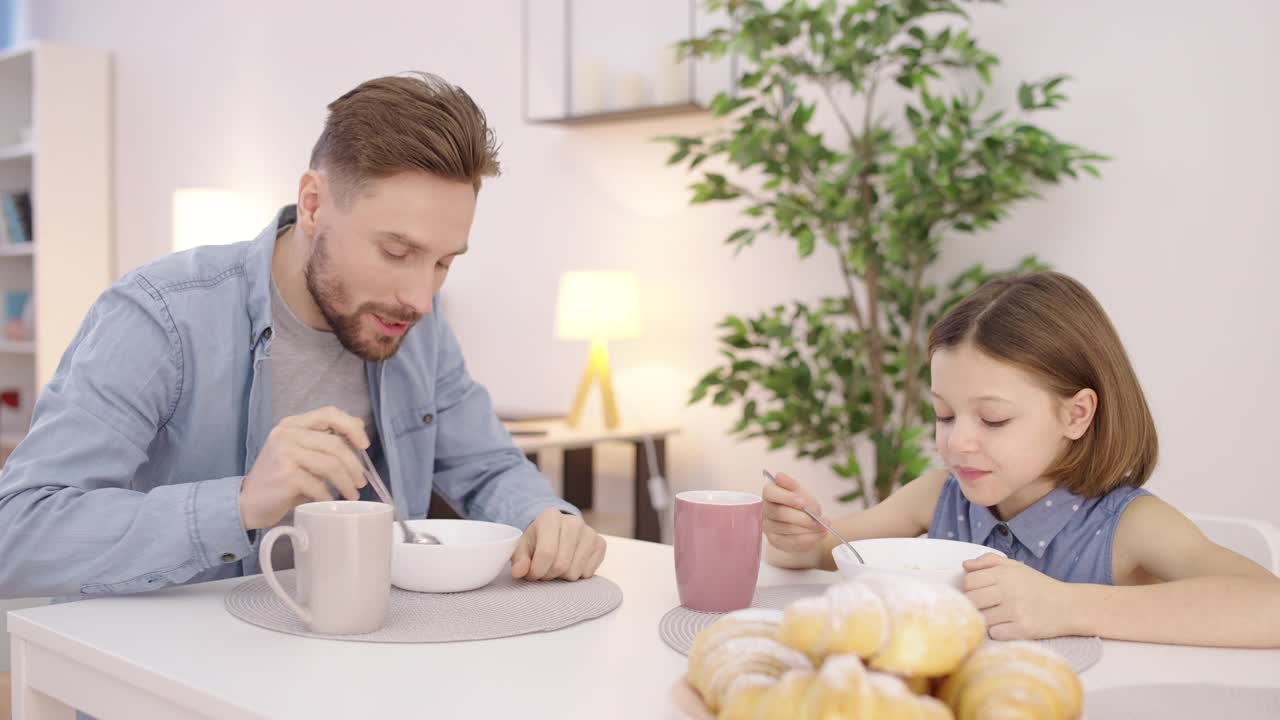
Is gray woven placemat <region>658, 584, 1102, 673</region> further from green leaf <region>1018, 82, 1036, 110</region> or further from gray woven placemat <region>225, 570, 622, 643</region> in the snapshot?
green leaf <region>1018, 82, 1036, 110</region>

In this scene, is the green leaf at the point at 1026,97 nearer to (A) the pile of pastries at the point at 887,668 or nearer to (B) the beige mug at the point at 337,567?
(B) the beige mug at the point at 337,567

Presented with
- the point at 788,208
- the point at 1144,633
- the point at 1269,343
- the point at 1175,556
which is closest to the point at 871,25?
the point at 788,208

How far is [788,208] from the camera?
2.64m

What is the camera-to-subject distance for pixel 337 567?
0.89 m

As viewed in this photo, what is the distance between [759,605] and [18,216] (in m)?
5.04

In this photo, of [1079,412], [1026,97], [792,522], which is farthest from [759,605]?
[1026,97]

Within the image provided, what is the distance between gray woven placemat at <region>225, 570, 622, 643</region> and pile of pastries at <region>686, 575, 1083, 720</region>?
0.37 meters

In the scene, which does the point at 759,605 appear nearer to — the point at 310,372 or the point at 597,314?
the point at 310,372

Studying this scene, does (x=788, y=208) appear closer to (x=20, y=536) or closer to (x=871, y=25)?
(x=871, y=25)

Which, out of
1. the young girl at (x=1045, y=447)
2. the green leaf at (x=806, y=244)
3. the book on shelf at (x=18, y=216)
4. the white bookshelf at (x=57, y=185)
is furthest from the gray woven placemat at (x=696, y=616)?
the book on shelf at (x=18, y=216)

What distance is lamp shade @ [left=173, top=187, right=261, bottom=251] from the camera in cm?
394

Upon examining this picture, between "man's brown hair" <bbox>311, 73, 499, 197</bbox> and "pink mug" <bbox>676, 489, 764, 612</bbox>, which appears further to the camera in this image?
"man's brown hair" <bbox>311, 73, 499, 197</bbox>

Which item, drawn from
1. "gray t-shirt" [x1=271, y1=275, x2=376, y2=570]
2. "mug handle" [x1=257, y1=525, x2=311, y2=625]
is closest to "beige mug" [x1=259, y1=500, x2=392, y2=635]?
"mug handle" [x1=257, y1=525, x2=311, y2=625]

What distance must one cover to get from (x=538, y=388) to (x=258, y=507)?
2.75 m
